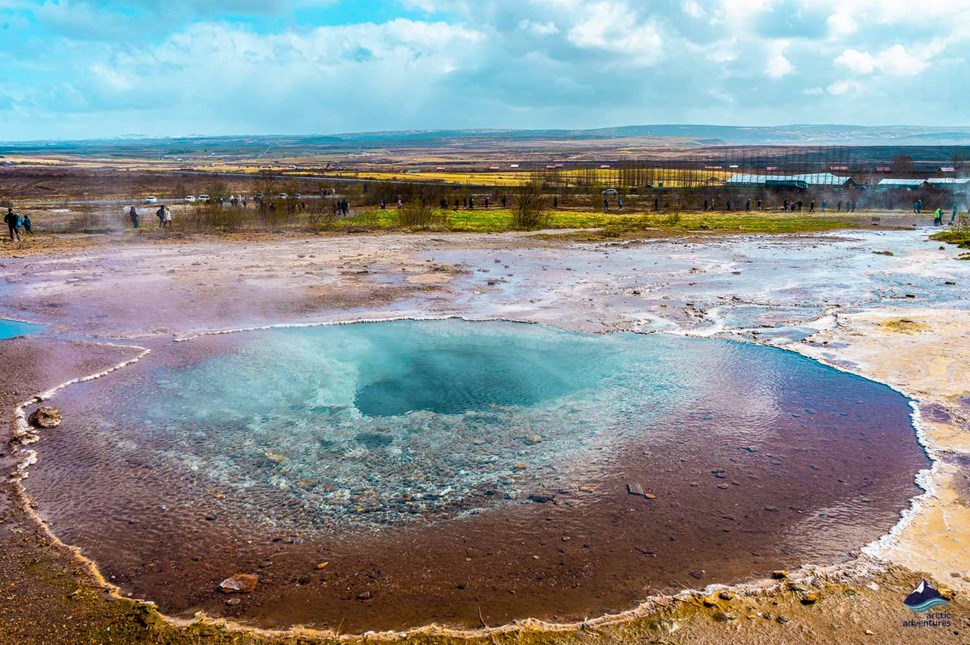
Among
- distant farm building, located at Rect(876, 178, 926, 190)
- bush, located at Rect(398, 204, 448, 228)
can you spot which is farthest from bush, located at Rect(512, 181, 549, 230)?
distant farm building, located at Rect(876, 178, 926, 190)

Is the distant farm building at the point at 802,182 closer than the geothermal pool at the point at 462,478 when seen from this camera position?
No

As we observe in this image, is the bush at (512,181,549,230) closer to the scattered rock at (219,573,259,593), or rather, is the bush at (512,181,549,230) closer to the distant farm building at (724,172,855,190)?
the scattered rock at (219,573,259,593)

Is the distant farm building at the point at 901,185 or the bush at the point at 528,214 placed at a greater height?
the distant farm building at the point at 901,185

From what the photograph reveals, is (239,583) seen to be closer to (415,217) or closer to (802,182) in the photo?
(415,217)

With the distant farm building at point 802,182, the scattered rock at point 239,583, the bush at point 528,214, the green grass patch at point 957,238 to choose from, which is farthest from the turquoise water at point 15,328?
the distant farm building at point 802,182

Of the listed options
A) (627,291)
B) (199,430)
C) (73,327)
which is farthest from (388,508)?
(627,291)

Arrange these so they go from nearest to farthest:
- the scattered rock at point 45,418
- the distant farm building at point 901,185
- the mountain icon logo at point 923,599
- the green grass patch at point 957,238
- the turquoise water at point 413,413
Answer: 1. the mountain icon logo at point 923,599
2. the turquoise water at point 413,413
3. the scattered rock at point 45,418
4. the green grass patch at point 957,238
5. the distant farm building at point 901,185

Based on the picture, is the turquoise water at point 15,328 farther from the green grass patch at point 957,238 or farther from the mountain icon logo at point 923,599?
the green grass patch at point 957,238
